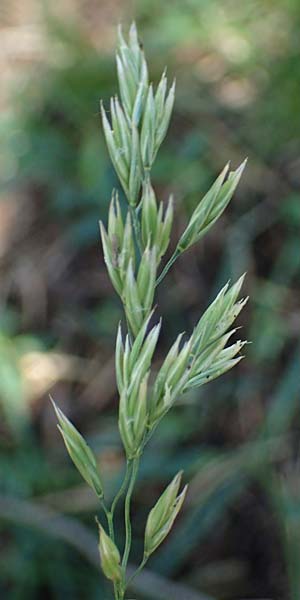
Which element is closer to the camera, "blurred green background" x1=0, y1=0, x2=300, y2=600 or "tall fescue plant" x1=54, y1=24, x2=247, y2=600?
"tall fescue plant" x1=54, y1=24, x2=247, y2=600

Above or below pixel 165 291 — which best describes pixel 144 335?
below

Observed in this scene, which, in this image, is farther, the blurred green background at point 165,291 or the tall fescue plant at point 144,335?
the blurred green background at point 165,291

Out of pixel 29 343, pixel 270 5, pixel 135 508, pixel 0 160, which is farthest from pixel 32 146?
pixel 135 508

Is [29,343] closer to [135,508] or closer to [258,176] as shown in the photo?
[135,508]
